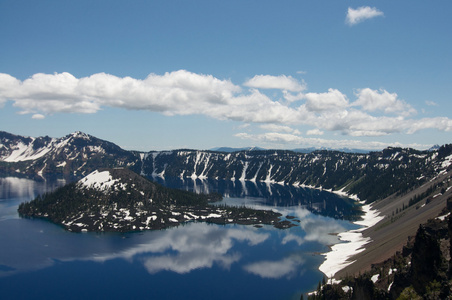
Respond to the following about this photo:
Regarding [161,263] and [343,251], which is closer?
[161,263]

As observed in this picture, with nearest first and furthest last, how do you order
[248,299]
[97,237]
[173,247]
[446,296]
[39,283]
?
[446,296]
[248,299]
[39,283]
[173,247]
[97,237]

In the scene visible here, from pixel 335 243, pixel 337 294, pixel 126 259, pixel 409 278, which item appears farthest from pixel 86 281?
pixel 335 243

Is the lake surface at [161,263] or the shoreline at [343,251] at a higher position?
the shoreline at [343,251]

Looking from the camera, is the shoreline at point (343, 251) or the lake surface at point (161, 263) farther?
the shoreline at point (343, 251)

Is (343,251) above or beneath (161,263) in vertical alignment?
above

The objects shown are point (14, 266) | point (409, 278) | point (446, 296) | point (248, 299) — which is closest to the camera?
point (446, 296)

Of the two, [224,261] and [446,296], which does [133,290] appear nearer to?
[224,261]

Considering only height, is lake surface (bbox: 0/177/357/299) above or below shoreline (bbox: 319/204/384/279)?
below

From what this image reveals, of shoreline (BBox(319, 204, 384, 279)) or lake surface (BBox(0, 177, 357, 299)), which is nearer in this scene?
lake surface (BBox(0, 177, 357, 299))
